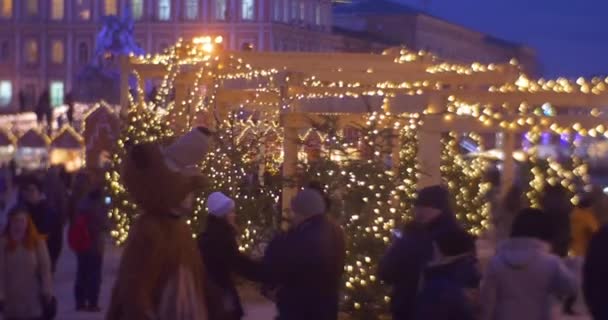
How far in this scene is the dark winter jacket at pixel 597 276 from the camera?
7.93 m

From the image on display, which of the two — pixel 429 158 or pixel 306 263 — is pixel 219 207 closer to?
pixel 306 263

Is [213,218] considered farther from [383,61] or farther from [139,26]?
[139,26]

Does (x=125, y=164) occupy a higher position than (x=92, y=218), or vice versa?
(x=125, y=164)

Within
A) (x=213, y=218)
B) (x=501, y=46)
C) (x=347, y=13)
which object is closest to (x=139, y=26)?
(x=347, y=13)

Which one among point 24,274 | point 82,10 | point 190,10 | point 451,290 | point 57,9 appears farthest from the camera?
point 57,9

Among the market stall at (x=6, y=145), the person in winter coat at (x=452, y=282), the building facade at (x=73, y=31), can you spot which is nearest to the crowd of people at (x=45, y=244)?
the person in winter coat at (x=452, y=282)

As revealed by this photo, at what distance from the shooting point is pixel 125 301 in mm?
6398

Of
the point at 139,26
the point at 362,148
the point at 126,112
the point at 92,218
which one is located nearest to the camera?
the point at 362,148

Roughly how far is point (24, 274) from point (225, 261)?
282cm

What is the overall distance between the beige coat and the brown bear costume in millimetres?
3562

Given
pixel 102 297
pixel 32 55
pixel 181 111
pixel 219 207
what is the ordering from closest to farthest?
pixel 219 207
pixel 102 297
pixel 181 111
pixel 32 55

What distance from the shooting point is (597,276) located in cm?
796

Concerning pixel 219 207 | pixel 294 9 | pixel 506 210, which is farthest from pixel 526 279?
pixel 294 9

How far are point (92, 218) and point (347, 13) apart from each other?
92.9 meters
